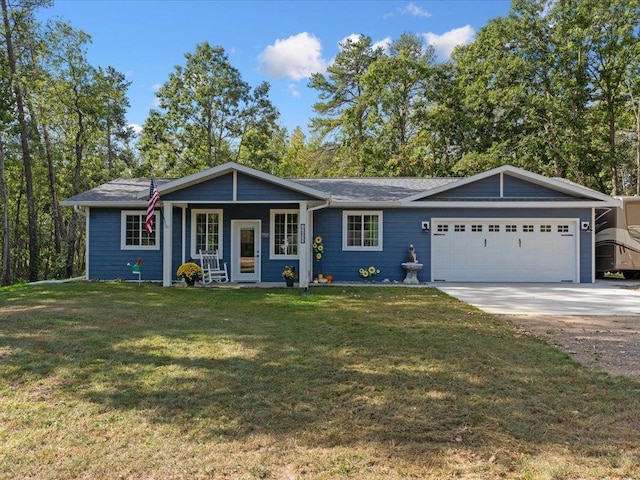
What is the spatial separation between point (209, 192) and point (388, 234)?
203 inches

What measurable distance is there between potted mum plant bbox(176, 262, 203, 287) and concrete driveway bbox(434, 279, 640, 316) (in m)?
6.38

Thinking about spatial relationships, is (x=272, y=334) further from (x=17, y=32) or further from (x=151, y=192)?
(x=17, y=32)

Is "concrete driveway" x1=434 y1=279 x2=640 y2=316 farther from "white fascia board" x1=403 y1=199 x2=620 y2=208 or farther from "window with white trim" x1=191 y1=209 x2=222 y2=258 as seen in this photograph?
"window with white trim" x1=191 y1=209 x2=222 y2=258

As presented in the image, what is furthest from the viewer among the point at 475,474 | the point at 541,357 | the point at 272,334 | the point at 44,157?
the point at 44,157

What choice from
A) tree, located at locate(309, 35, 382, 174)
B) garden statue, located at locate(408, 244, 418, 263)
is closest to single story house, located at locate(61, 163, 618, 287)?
garden statue, located at locate(408, 244, 418, 263)

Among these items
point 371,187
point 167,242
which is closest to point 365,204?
point 371,187

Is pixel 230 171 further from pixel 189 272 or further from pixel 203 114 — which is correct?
pixel 203 114

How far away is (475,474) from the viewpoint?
2385 mm

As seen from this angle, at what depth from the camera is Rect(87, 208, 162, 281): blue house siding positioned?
41.3ft

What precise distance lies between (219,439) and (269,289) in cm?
794

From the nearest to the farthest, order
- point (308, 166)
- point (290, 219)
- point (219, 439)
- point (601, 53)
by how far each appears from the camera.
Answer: point (219, 439), point (290, 219), point (601, 53), point (308, 166)

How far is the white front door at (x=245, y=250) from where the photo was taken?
40.8 ft

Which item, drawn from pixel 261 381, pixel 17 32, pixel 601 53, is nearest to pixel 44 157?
pixel 17 32

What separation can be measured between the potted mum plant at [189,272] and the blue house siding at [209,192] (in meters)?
1.73
